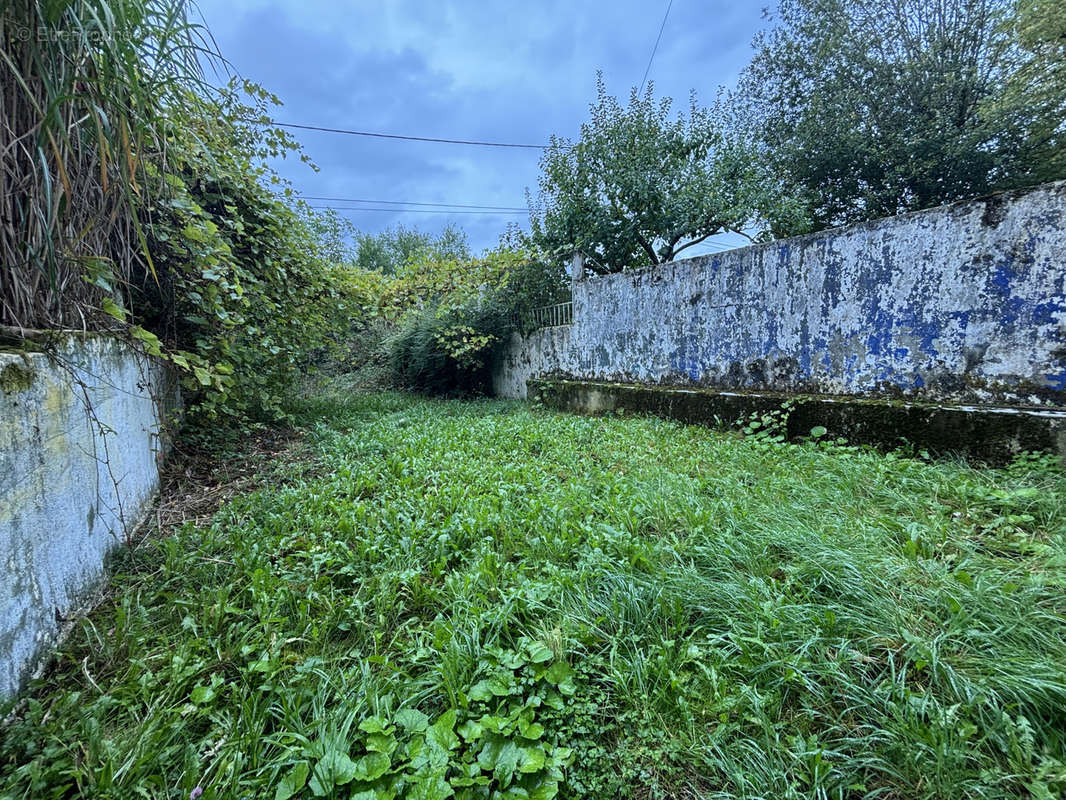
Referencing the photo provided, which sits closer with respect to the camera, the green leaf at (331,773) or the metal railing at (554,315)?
the green leaf at (331,773)

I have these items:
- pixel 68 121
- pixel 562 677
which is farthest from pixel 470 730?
pixel 68 121

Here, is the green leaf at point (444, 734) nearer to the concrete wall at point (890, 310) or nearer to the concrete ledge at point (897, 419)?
the concrete ledge at point (897, 419)

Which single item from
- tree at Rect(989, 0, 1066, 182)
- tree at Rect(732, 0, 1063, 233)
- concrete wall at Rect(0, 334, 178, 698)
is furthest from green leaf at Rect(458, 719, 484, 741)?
tree at Rect(989, 0, 1066, 182)

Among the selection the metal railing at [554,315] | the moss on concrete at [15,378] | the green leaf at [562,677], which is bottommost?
the green leaf at [562,677]

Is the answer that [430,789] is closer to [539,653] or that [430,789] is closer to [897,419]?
[539,653]

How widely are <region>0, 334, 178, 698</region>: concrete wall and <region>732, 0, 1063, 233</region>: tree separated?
9.00 meters

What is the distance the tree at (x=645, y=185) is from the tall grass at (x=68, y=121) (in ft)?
19.9

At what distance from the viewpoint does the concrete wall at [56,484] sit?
3.74 ft

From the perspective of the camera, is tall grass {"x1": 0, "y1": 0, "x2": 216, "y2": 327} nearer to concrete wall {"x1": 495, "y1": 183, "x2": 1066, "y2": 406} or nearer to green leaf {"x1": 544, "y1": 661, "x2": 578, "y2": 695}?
green leaf {"x1": 544, "y1": 661, "x2": 578, "y2": 695}

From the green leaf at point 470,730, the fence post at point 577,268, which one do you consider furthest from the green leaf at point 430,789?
the fence post at point 577,268

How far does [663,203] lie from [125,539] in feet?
27.2

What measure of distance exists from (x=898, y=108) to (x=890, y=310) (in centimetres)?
844

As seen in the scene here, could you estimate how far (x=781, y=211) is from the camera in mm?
6988

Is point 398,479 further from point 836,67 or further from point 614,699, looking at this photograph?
point 836,67
